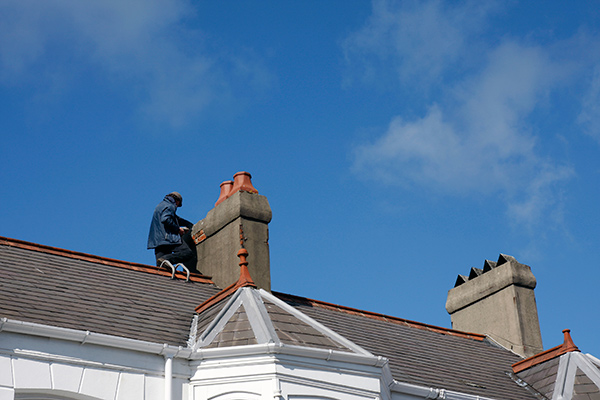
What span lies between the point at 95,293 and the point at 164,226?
12.7ft

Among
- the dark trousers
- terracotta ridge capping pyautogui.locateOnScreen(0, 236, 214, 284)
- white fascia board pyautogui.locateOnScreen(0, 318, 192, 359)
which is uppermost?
the dark trousers

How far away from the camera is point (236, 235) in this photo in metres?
16.6

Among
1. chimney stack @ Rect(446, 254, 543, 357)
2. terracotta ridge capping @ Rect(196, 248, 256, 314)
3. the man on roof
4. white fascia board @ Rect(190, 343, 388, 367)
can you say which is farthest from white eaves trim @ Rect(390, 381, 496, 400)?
the man on roof

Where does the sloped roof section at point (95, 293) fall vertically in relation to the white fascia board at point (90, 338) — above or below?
above

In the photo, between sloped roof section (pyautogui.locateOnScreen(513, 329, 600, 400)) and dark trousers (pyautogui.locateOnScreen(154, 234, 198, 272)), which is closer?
sloped roof section (pyautogui.locateOnScreen(513, 329, 600, 400))

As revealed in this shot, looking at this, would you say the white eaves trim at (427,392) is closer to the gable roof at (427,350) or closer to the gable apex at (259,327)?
the gable roof at (427,350)

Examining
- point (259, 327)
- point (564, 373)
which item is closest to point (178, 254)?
point (259, 327)

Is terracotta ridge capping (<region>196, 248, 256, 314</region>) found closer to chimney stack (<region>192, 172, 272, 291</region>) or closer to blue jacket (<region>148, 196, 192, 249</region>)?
chimney stack (<region>192, 172, 272, 291</region>)

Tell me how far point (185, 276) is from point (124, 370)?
4635mm

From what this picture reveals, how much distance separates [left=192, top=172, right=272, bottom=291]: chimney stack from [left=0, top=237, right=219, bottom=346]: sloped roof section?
43 cm

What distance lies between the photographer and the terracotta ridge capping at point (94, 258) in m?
15.0

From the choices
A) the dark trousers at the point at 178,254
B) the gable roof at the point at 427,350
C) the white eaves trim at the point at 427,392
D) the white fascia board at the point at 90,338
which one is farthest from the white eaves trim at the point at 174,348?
the dark trousers at the point at 178,254

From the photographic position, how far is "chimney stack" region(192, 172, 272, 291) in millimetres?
16359

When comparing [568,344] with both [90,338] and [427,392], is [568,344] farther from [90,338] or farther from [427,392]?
[90,338]
